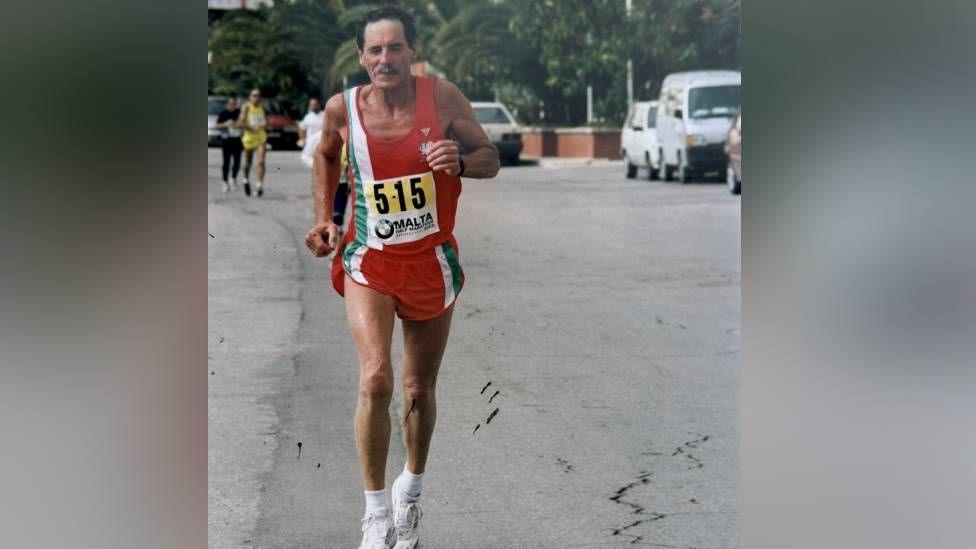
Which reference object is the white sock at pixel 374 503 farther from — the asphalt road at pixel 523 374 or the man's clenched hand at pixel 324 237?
the man's clenched hand at pixel 324 237

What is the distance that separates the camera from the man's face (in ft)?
12.4

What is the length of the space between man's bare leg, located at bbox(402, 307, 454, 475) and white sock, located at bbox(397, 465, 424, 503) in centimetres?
2

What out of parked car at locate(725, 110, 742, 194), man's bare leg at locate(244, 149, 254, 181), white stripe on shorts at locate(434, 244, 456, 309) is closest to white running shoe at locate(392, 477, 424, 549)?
white stripe on shorts at locate(434, 244, 456, 309)

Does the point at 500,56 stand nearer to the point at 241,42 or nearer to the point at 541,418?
the point at 241,42

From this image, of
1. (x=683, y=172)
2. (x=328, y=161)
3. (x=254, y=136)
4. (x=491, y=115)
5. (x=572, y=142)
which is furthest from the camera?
(x=683, y=172)

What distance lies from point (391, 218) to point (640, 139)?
1083mm

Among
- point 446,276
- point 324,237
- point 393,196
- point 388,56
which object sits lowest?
point 446,276

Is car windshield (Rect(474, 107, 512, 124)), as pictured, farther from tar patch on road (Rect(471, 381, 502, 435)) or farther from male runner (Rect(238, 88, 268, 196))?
tar patch on road (Rect(471, 381, 502, 435))

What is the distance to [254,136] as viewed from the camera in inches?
164

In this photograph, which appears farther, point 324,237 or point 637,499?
point 637,499

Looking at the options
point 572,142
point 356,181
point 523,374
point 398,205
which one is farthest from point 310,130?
point 523,374

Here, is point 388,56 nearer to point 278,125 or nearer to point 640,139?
point 278,125
